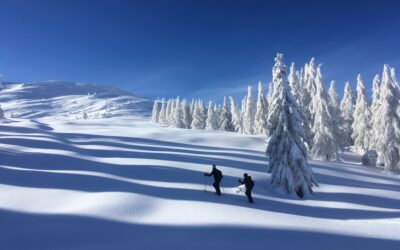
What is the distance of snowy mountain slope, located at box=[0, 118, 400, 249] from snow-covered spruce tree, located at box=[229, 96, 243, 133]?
6388 centimetres

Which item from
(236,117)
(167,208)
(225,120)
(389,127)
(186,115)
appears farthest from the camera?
(186,115)

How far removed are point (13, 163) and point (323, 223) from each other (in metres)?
20.5

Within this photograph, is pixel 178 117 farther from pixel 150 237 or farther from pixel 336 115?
pixel 150 237

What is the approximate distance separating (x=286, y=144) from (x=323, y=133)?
24.8 meters

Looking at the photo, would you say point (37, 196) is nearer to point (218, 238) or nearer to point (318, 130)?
point (218, 238)

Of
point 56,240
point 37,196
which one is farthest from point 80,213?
point 37,196

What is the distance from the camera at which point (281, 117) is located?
21422 millimetres

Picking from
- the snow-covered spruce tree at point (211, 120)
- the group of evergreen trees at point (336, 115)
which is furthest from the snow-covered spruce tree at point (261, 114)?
the snow-covered spruce tree at point (211, 120)

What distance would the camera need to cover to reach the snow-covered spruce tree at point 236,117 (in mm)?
90500

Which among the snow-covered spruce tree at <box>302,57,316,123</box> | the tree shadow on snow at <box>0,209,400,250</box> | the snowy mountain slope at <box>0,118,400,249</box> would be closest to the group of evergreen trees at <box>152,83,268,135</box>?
the snow-covered spruce tree at <box>302,57,316,123</box>

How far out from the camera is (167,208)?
1278cm

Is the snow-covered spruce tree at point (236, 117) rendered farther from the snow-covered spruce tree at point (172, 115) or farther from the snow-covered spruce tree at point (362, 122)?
the snow-covered spruce tree at point (362, 122)

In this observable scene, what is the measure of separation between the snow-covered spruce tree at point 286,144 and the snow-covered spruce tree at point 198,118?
7387 centimetres

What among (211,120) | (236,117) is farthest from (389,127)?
(211,120)
